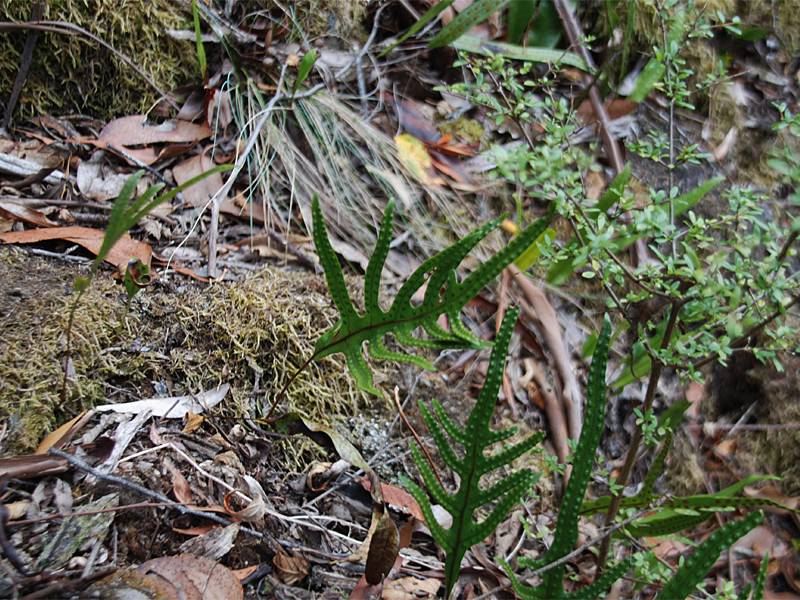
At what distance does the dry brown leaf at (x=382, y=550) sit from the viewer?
1224 mm

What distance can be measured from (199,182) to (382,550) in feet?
4.60

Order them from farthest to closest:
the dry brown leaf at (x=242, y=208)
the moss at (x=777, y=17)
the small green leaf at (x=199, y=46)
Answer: the moss at (x=777, y=17) < the dry brown leaf at (x=242, y=208) < the small green leaf at (x=199, y=46)

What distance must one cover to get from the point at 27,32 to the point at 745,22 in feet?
10.1

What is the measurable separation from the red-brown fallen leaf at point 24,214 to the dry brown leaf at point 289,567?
1121mm

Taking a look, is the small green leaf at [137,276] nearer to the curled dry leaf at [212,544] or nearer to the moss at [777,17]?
the curled dry leaf at [212,544]

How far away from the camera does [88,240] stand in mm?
1846

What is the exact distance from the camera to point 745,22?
10.9 ft

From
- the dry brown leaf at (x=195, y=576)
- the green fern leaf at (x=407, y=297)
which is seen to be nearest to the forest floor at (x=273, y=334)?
the dry brown leaf at (x=195, y=576)

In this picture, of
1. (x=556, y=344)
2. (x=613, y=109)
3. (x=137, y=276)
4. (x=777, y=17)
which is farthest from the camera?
(x=777, y=17)

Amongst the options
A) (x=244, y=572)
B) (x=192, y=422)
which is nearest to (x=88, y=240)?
(x=192, y=422)

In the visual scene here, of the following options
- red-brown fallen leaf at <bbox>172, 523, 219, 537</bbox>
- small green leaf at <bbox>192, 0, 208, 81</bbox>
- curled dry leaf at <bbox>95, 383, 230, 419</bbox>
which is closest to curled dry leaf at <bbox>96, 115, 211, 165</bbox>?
small green leaf at <bbox>192, 0, 208, 81</bbox>

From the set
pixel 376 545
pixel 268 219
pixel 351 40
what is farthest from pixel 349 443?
pixel 351 40

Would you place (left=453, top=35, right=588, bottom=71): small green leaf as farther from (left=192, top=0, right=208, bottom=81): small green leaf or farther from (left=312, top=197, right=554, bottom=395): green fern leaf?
(left=312, top=197, right=554, bottom=395): green fern leaf

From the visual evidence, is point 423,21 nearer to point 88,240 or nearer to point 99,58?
point 99,58
